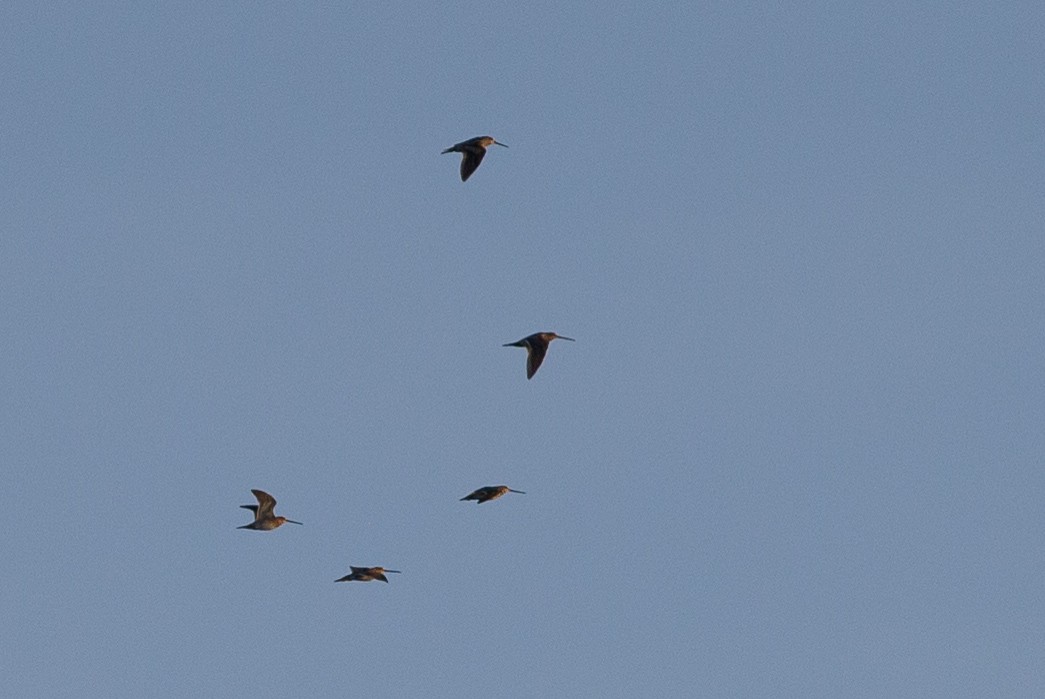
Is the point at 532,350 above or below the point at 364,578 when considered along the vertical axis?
above

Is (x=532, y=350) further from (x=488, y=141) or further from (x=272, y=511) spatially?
(x=272, y=511)

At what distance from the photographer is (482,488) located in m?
77.0

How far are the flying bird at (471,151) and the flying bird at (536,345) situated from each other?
6.28m

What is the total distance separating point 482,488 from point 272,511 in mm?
10031

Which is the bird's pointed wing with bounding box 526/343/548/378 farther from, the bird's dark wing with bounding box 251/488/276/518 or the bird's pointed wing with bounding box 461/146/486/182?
the bird's dark wing with bounding box 251/488/276/518

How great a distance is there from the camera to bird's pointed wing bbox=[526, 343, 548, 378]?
75750 mm

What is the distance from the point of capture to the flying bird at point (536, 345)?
75.9 meters

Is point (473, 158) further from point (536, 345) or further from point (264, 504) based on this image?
point (264, 504)

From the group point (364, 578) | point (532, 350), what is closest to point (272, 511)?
point (364, 578)

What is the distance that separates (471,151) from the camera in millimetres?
76375

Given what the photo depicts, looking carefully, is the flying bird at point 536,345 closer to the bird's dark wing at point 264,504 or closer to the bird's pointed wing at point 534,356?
the bird's pointed wing at point 534,356

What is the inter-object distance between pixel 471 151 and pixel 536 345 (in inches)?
293

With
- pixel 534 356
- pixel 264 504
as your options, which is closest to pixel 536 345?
pixel 534 356

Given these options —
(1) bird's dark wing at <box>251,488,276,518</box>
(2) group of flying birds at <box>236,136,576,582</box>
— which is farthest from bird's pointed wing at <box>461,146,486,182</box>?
(1) bird's dark wing at <box>251,488,276,518</box>
